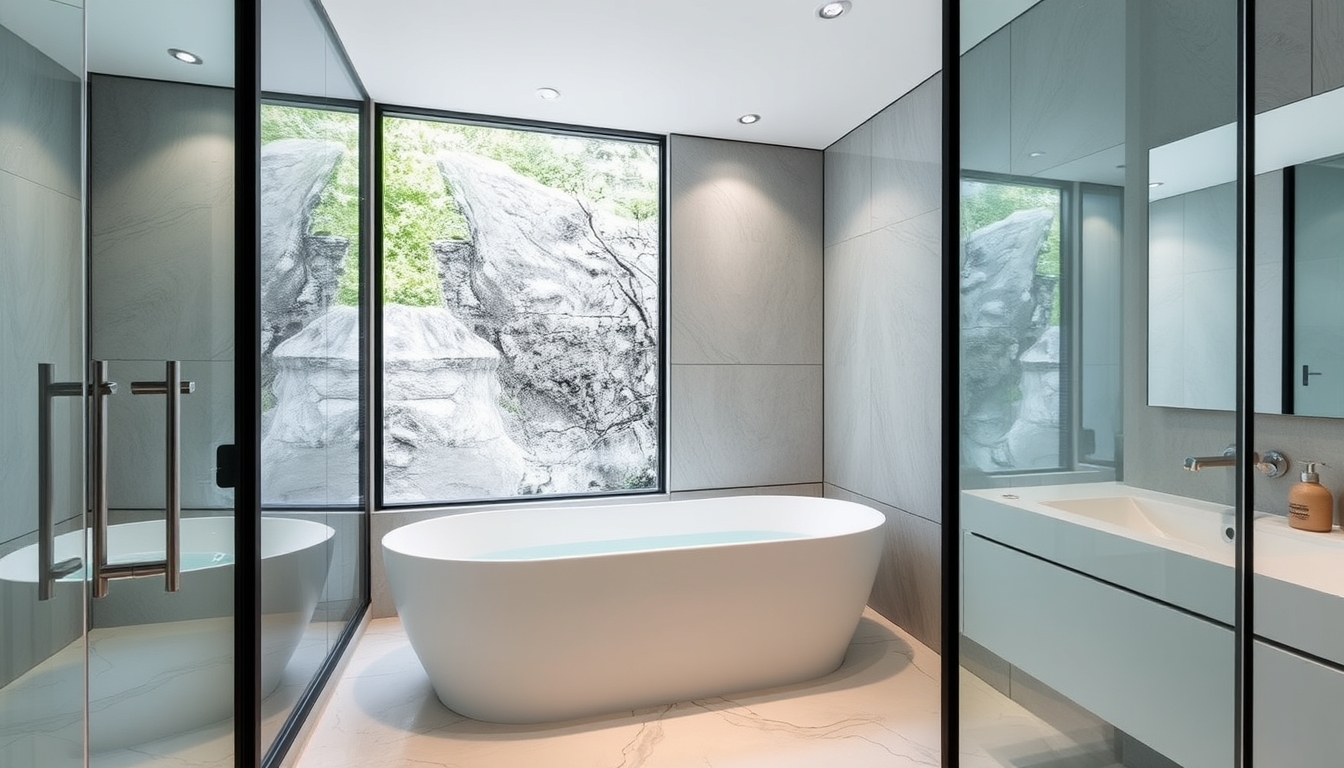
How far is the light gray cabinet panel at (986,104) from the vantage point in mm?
1528

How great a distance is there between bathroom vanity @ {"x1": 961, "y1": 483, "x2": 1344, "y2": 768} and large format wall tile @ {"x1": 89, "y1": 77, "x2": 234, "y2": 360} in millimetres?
1815

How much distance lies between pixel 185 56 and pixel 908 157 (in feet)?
9.26

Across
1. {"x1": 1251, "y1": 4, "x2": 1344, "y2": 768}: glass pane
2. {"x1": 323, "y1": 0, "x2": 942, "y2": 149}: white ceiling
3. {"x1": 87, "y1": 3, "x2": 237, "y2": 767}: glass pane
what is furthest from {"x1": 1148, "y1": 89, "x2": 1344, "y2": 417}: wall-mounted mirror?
{"x1": 87, "y1": 3, "x2": 237, "y2": 767}: glass pane

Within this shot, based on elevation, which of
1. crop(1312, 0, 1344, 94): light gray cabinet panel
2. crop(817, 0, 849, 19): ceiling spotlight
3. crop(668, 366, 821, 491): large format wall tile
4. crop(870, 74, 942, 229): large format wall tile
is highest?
crop(817, 0, 849, 19): ceiling spotlight

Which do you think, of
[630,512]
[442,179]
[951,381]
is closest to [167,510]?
[951,381]

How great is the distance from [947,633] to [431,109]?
131 inches

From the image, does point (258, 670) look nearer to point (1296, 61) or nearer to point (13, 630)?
point (13, 630)

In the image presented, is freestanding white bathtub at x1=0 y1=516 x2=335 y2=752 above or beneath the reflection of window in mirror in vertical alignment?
beneath

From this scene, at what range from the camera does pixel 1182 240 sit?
3.82 feet

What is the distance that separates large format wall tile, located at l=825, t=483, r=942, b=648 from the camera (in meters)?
3.10

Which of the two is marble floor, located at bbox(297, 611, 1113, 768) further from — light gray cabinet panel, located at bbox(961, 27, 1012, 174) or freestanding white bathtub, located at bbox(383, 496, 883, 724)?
light gray cabinet panel, located at bbox(961, 27, 1012, 174)

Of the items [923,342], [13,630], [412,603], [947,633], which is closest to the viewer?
[13,630]

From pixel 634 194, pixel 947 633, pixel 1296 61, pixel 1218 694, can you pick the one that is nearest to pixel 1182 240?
pixel 1296 61

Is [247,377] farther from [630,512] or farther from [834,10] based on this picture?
[834,10]
